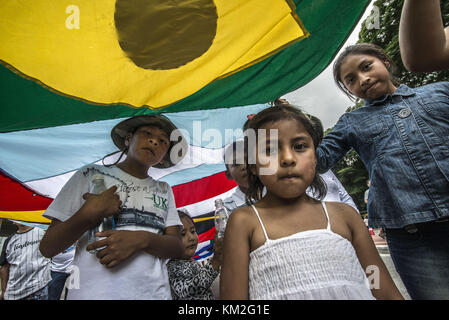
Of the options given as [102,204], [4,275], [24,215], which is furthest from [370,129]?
[4,275]

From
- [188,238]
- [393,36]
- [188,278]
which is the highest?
[393,36]

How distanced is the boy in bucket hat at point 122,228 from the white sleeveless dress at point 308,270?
531mm

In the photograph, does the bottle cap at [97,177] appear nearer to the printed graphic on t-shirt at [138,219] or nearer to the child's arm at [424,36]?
the printed graphic on t-shirt at [138,219]

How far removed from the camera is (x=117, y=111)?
1.41 metres

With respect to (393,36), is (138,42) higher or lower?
lower

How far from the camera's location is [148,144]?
155 centimetres

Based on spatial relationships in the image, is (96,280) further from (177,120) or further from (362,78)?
(362,78)

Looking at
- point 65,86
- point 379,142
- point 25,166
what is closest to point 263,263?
point 379,142

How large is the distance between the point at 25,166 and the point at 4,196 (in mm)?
941

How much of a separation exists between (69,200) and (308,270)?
1.20 metres

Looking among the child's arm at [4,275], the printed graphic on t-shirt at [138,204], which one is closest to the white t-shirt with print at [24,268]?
the child's arm at [4,275]

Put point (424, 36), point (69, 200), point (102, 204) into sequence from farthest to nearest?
1. point (69, 200)
2. point (102, 204)
3. point (424, 36)

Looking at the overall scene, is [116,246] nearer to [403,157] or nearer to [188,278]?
[188,278]

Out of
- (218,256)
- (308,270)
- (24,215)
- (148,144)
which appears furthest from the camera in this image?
(24,215)
